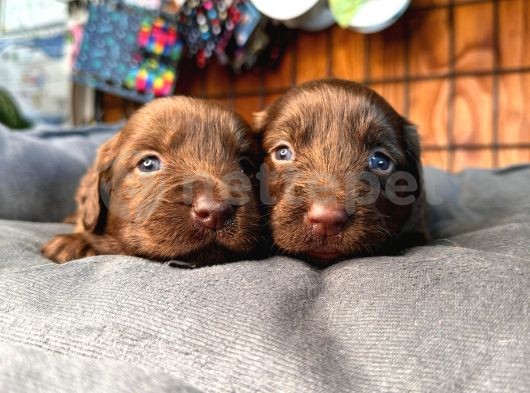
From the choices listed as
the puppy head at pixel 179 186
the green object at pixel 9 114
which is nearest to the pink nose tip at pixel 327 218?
the puppy head at pixel 179 186

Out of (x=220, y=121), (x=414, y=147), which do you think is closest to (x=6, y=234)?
(x=220, y=121)

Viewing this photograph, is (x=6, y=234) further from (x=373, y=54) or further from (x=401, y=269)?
(x=373, y=54)

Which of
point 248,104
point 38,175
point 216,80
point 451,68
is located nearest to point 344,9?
point 451,68

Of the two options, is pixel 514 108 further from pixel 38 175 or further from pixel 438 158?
pixel 38 175

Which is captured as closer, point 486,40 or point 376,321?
point 376,321

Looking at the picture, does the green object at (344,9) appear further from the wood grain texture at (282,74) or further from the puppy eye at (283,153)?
the puppy eye at (283,153)

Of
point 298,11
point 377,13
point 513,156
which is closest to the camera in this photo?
point 377,13

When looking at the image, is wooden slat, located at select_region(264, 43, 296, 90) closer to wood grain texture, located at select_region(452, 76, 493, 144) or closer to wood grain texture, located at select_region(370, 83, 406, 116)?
wood grain texture, located at select_region(370, 83, 406, 116)
